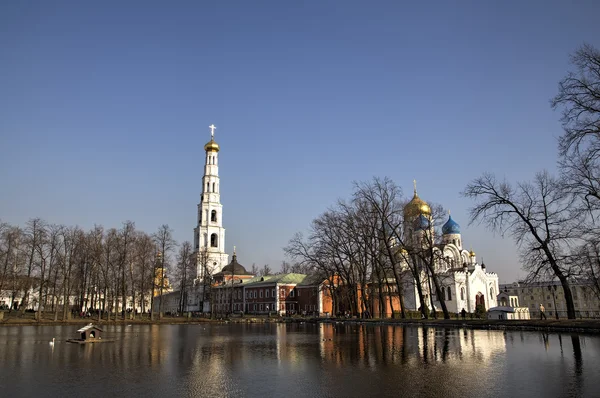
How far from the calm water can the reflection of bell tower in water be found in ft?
245

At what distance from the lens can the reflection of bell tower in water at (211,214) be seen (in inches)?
3839

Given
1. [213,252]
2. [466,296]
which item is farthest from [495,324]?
[213,252]

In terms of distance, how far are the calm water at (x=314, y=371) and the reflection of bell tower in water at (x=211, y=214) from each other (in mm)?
74653

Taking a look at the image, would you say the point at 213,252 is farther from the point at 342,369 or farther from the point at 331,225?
the point at 342,369

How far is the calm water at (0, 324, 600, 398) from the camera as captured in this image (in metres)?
11.8

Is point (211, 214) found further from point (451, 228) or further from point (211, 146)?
point (451, 228)

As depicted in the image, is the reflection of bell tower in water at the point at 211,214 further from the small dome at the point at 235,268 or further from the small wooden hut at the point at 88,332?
the small wooden hut at the point at 88,332

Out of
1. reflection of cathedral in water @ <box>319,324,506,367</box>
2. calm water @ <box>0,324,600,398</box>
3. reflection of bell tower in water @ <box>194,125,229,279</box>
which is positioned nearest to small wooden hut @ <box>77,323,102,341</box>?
calm water @ <box>0,324,600,398</box>

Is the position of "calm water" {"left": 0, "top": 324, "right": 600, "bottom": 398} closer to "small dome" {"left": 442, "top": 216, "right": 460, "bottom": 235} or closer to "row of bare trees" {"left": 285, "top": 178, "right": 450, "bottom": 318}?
"row of bare trees" {"left": 285, "top": 178, "right": 450, "bottom": 318}

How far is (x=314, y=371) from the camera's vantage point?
15.1 m

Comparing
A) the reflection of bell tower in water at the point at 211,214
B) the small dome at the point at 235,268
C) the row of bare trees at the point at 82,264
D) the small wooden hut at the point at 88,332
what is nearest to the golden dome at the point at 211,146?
the reflection of bell tower in water at the point at 211,214

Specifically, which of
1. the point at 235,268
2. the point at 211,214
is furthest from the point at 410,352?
the point at 235,268

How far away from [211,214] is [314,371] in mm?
85117

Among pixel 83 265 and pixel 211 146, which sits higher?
pixel 211 146
